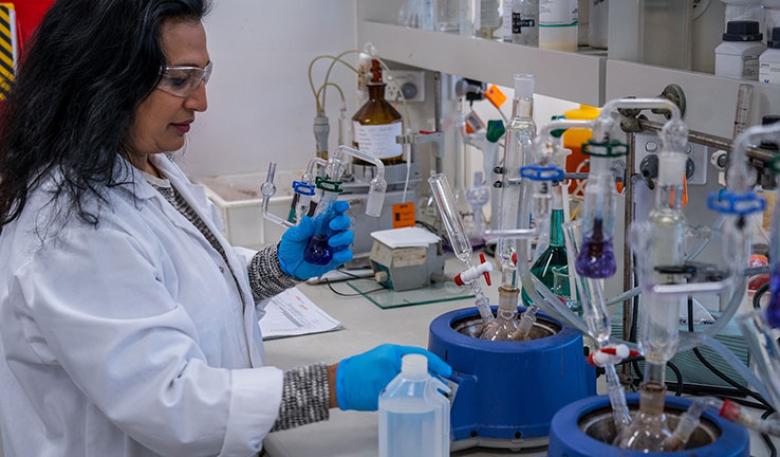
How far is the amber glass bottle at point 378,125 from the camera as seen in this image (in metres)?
2.62

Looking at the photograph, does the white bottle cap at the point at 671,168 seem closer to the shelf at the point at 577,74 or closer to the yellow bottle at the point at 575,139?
the shelf at the point at 577,74

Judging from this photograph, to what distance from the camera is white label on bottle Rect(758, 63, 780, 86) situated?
1.42 m

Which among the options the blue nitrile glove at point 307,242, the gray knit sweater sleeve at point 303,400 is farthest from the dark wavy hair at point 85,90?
the blue nitrile glove at point 307,242

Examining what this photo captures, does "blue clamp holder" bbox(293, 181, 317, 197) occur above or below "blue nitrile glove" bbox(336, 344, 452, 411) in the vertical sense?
above

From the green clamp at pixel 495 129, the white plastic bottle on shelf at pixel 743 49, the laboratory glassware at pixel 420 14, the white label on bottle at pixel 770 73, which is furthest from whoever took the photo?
the laboratory glassware at pixel 420 14

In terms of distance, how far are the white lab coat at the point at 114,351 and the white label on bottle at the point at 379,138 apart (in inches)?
43.9

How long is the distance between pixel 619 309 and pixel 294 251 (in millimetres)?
641

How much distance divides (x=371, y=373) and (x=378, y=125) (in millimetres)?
1257

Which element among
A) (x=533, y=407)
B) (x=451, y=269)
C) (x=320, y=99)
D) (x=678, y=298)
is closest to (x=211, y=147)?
(x=320, y=99)

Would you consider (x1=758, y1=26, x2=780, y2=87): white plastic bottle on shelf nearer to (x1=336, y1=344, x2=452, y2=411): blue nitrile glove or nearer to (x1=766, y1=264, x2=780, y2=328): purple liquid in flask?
(x1=766, y1=264, x2=780, y2=328): purple liquid in flask

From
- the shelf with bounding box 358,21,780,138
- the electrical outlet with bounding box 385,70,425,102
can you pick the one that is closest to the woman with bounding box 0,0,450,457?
the shelf with bounding box 358,21,780,138

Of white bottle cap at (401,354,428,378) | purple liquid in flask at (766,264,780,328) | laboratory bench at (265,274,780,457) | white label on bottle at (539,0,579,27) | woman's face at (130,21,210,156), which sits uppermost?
white label on bottle at (539,0,579,27)

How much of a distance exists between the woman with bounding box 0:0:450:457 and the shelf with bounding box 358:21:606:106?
693 mm

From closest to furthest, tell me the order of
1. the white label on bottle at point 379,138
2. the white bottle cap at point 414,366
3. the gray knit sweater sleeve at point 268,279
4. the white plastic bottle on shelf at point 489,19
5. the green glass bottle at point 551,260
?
the white bottle cap at point 414,366 → the green glass bottle at point 551,260 → the gray knit sweater sleeve at point 268,279 → the white plastic bottle on shelf at point 489,19 → the white label on bottle at point 379,138
